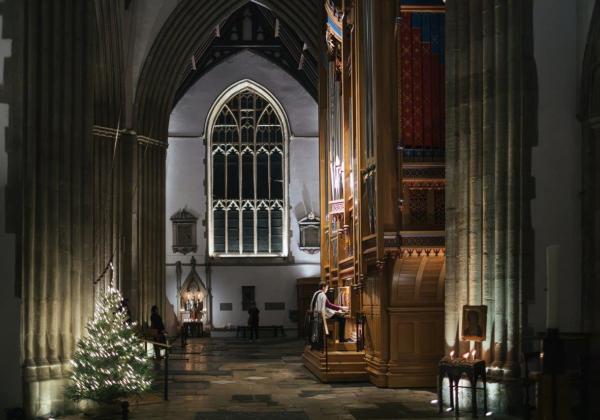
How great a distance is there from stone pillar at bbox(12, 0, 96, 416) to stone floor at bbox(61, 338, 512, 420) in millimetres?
1102

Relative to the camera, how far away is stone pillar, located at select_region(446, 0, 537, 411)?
9.20 metres

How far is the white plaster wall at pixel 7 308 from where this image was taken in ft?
31.2

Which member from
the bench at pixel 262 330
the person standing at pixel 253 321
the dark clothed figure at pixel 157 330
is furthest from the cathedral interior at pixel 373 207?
the bench at pixel 262 330

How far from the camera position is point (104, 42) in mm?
18812

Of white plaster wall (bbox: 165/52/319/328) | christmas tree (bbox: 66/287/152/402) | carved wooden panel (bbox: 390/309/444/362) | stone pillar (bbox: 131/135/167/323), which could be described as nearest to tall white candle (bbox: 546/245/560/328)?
christmas tree (bbox: 66/287/152/402)

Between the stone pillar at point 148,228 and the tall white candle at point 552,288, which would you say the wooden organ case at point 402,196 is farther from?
the stone pillar at point 148,228

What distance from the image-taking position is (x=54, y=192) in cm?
1038

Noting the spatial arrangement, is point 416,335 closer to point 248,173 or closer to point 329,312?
point 329,312

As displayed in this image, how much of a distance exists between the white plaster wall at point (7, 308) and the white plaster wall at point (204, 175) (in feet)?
61.2

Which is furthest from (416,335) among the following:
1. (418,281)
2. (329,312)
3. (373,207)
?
(329,312)

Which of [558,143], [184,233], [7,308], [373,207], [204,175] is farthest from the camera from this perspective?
[204,175]

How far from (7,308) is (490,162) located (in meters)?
5.06

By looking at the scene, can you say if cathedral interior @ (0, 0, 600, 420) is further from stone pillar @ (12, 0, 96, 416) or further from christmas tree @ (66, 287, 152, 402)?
christmas tree @ (66, 287, 152, 402)

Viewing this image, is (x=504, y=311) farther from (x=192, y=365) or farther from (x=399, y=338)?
(x=192, y=365)
